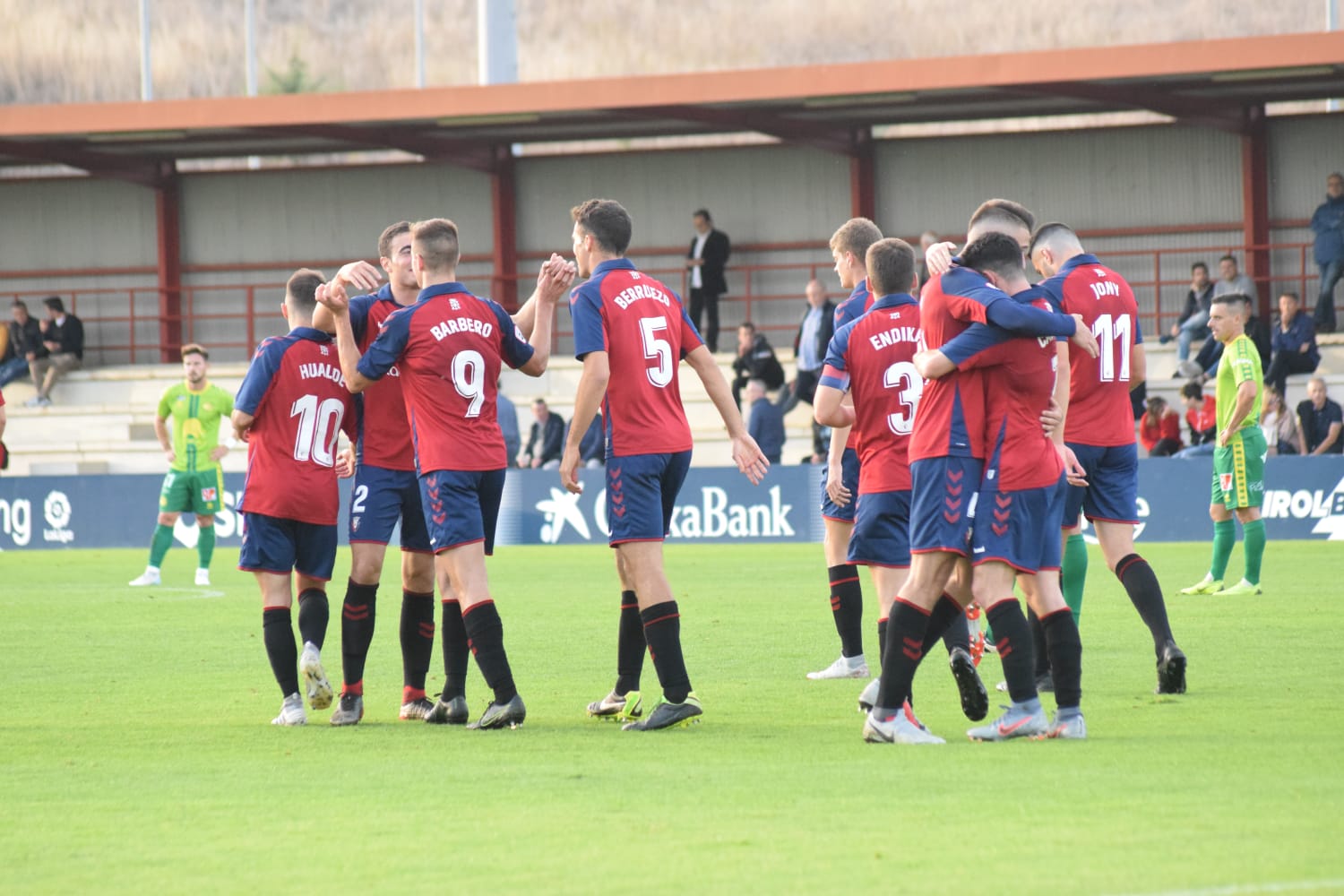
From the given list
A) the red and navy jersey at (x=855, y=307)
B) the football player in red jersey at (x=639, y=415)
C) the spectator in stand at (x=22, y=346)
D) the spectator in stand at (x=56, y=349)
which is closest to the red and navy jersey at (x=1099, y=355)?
the red and navy jersey at (x=855, y=307)

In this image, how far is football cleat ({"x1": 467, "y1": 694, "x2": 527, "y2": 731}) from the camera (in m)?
7.46

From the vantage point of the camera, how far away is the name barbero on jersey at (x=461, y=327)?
7.49 meters

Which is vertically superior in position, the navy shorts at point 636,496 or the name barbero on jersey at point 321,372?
the name barbero on jersey at point 321,372

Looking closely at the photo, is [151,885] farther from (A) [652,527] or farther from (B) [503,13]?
(B) [503,13]

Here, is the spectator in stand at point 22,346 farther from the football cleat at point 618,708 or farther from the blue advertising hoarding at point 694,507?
the football cleat at point 618,708

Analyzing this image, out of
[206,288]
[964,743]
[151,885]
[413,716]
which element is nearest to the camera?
[151,885]

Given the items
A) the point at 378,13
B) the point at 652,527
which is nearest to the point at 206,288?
the point at 652,527

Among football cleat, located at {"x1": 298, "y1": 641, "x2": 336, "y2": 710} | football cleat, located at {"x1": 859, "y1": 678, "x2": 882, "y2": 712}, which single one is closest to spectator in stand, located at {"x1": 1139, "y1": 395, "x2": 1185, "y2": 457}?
football cleat, located at {"x1": 859, "y1": 678, "x2": 882, "y2": 712}

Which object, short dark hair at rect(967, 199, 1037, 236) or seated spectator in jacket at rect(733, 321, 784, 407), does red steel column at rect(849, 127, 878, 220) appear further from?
short dark hair at rect(967, 199, 1037, 236)

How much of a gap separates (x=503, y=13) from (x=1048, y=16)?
3602 centimetres

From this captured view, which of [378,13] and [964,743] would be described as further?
[378,13]

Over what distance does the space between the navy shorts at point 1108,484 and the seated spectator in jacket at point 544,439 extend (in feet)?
56.5

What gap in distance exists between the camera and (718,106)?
28328 mm

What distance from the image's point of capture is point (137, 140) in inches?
1235
